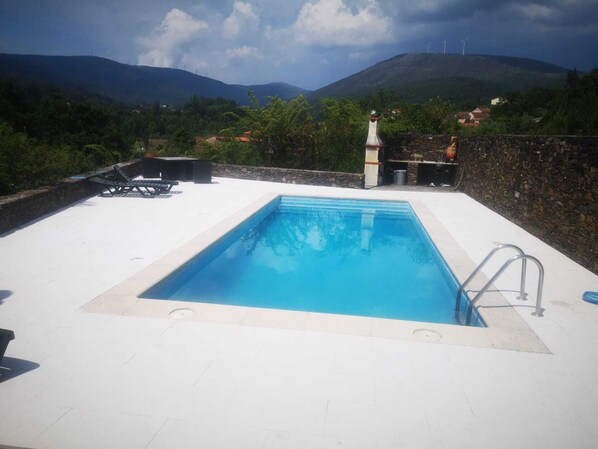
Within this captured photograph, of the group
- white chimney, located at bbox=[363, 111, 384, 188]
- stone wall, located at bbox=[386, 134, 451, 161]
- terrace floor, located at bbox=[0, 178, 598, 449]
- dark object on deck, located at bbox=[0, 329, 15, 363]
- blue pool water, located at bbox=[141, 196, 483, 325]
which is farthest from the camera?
stone wall, located at bbox=[386, 134, 451, 161]

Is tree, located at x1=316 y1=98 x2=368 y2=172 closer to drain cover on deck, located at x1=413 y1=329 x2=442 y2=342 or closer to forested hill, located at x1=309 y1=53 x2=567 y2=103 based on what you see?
drain cover on deck, located at x1=413 y1=329 x2=442 y2=342

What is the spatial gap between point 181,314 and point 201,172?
916 centimetres

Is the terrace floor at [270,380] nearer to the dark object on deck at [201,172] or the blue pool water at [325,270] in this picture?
the blue pool water at [325,270]

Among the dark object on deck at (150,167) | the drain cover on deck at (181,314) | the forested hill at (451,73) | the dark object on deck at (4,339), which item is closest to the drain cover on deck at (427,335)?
the drain cover on deck at (181,314)

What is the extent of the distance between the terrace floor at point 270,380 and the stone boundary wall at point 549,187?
1548 millimetres

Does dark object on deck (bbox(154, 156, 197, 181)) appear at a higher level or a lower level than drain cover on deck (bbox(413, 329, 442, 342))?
higher

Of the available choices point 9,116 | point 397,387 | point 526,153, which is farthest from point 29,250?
point 9,116

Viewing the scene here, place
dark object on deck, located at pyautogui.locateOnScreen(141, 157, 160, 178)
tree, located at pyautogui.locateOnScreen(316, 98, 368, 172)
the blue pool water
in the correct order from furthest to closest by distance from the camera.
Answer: tree, located at pyautogui.locateOnScreen(316, 98, 368, 172)
dark object on deck, located at pyautogui.locateOnScreen(141, 157, 160, 178)
the blue pool water

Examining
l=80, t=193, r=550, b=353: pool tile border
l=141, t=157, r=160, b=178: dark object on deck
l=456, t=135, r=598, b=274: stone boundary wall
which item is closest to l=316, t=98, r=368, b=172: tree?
l=456, t=135, r=598, b=274: stone boundary wall

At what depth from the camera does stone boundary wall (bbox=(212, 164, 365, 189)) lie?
12.5 metres

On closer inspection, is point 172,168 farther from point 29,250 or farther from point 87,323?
point 87,323

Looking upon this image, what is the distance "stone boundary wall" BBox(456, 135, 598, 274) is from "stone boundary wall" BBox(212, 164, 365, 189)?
397 cm

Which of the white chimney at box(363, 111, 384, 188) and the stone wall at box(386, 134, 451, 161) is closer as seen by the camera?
the white chimney at box(363, 111, 384, 188)

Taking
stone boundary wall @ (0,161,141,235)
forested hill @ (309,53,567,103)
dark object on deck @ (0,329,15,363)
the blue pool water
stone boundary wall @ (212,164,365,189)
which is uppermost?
forested hill @ (309,53,567,103)
